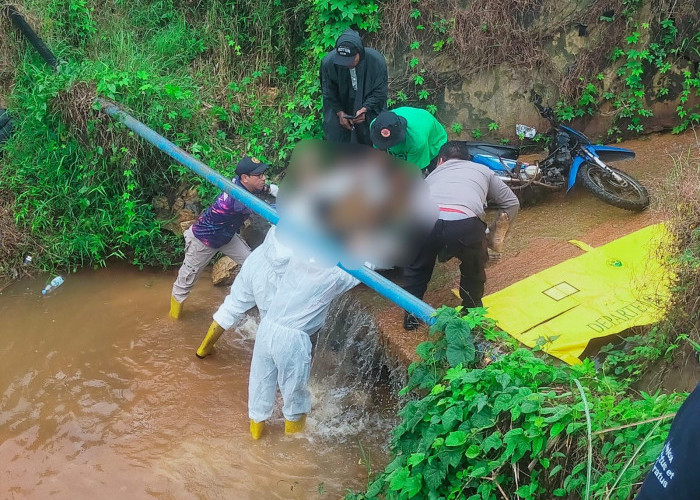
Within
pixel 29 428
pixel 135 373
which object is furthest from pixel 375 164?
pixel 29 428

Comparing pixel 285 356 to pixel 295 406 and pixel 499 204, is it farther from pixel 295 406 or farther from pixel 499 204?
pixel 499 204

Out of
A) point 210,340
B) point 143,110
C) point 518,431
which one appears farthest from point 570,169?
point 143,110

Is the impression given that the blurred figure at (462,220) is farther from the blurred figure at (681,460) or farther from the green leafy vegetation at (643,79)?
the green leafy vegetation at (643,79)

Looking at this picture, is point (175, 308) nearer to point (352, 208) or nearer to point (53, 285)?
point (53, 285)

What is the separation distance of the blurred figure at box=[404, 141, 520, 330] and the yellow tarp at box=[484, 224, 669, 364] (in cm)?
36

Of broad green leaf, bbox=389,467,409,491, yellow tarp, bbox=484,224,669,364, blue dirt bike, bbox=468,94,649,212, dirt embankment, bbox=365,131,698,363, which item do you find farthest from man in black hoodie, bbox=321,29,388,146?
broad green leaf, bbox=389,467,409,491

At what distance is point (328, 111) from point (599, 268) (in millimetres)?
2719

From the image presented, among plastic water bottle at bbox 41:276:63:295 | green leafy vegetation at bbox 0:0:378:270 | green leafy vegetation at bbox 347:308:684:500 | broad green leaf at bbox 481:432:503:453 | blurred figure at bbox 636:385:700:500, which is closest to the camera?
blurred figure at bbox 636:385:700:500

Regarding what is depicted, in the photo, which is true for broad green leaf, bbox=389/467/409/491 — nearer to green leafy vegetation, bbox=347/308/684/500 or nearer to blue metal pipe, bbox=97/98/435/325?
green leafy vegetation, bbox=347/308/684/500

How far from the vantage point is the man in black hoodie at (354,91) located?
5.29 m

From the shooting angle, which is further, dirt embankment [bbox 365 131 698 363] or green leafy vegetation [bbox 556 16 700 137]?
green leafy vegetation [bbox 556 16 700 137]

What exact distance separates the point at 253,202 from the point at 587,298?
256cm

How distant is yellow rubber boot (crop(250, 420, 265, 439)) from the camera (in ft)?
14.0

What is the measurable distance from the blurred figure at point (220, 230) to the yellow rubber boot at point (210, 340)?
0.65m
